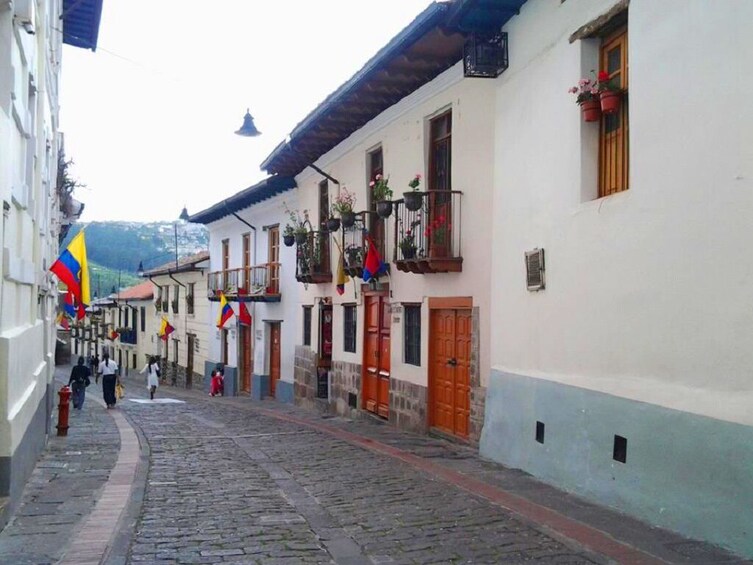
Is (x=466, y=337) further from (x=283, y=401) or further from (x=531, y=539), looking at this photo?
(x=283, y=401)

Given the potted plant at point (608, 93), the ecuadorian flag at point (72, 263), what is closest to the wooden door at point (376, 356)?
the ecuadorian flag at point (72, 263)

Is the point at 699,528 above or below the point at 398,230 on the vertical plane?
below

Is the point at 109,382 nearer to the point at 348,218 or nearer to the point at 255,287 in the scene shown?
the point at 255,287

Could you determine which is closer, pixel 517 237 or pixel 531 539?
pixel 531 539

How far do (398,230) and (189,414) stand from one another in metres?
7.49

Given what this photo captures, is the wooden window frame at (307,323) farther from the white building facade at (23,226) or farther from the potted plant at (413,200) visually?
the white building facade at (23,226)

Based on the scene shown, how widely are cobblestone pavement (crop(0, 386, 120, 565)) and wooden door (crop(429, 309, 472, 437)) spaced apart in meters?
4.67

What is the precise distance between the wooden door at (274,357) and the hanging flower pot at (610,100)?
1637 cm

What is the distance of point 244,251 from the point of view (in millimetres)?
26266

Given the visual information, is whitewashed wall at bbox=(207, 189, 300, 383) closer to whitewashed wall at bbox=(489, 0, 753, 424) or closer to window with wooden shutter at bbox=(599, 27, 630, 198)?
whitewashed wall at bbox=(489, 0, 753, 424)

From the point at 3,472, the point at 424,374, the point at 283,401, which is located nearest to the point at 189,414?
the point at 283,401

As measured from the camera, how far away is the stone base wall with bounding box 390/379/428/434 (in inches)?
501

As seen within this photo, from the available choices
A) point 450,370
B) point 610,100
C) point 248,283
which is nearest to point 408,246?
point 450,370

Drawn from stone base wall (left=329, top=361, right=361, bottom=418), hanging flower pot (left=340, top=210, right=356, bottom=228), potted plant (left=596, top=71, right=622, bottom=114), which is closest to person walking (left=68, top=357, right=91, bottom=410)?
stone base wall (left=329, top=361, right=361, bottom=418)
